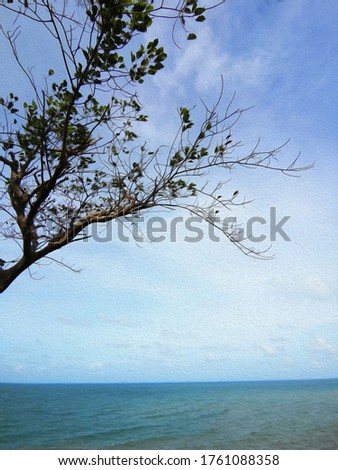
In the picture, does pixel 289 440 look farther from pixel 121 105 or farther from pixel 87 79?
pixel 87 79

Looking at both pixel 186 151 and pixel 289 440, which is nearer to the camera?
→ pixel 186 151

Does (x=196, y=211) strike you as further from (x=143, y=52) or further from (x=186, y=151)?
(x=143, y=52)

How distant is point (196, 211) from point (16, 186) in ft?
5.27

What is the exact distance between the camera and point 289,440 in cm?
1029

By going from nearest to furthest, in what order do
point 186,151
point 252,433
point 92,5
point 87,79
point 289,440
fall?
point 92,5 → point 87,79 → point 186,151 → point 289,440 → point 252,433

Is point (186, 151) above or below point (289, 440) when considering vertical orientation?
above
